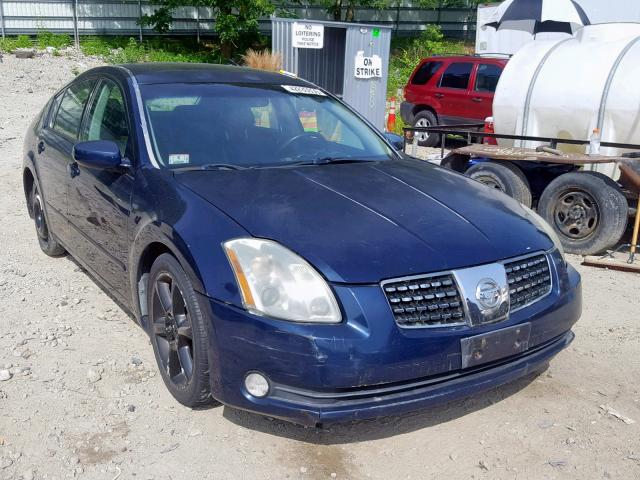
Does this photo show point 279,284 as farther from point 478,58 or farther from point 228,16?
point 228,16

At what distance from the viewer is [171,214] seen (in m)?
3.45

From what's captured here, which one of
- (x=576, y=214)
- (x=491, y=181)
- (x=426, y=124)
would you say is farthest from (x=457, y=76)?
(x=576, y=214)

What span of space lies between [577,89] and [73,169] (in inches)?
228

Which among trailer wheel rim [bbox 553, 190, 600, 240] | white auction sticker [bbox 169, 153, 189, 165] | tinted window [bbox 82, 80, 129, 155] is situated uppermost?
tinted window [bbox 82, 80, 129, 155]

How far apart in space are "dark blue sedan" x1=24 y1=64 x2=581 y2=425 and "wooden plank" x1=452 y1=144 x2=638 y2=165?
2.86 meters

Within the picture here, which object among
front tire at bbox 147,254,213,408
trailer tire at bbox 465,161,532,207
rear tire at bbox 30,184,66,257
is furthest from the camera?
trailer tire at bbox 465,161,532,207

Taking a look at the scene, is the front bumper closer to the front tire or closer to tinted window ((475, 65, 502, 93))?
the front tire

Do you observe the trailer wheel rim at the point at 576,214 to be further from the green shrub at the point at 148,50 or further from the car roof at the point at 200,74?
the green shrub at the point at 148,50

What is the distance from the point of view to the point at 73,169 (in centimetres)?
469

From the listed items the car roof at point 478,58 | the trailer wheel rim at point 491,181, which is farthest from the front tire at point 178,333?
the car roof at point 478,58

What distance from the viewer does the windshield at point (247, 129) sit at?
399 cm

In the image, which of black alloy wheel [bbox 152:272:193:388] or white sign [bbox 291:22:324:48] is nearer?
black alloy wheel [bbox 152:272:193:388]

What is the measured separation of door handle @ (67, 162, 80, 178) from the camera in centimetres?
463

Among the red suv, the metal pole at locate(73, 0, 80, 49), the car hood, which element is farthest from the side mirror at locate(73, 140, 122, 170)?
the metal pole at locate(73, 0, 80, 49)
